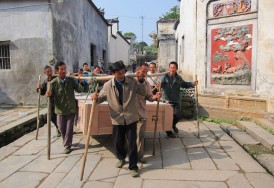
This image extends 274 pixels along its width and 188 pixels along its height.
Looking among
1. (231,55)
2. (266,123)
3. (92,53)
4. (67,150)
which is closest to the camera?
(67,150)

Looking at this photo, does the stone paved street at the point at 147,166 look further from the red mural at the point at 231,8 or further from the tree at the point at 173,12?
the tree at the point at 173,12

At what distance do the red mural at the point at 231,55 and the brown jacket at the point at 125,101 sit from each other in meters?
4.38

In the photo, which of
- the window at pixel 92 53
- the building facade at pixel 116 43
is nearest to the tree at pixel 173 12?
the building facade at pixel 116 43

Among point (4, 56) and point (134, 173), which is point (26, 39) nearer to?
point (4, 56)

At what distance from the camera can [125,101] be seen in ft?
14.1

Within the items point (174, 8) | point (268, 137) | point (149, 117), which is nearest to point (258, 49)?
point (268, 137)

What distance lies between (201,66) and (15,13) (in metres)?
7.52

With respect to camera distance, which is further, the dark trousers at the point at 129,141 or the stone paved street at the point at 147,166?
the dark trousers at the point at 129,141

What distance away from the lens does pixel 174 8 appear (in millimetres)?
42938

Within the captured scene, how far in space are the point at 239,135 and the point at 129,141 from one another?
120 inches

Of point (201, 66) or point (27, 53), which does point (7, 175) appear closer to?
point (201, 66)

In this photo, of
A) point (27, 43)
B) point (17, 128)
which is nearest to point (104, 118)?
point (17, 128)

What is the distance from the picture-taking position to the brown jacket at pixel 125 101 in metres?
4.29

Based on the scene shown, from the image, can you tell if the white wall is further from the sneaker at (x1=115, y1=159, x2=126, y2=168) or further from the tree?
the tree
